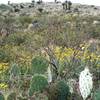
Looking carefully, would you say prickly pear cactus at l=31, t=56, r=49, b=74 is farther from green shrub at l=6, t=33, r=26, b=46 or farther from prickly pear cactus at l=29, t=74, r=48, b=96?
green shrub at l=6, t=33, r=26, b=46

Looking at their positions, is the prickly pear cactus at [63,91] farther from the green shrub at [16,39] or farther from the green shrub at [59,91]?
the green shrub at [16,39]

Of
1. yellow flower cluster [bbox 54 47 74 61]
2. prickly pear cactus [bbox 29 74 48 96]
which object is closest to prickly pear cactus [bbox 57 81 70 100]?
prickly pear cactus [bbox 29 74 48 96]

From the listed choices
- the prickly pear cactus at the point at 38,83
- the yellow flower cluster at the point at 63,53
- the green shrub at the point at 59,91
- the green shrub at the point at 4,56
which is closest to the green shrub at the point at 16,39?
the green shrub at the point at 4,56

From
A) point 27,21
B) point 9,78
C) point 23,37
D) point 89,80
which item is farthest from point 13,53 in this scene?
point 27,21

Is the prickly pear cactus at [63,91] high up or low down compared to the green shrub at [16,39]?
up

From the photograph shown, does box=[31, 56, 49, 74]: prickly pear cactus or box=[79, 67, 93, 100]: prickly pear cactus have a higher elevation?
box=[79, 67, 93, 100]: prickly pear cactus

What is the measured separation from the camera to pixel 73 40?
1487 cm

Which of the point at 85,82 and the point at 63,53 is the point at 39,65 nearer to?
the point at 63,53

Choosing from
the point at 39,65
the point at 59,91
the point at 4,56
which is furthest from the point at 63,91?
the point at 4,56

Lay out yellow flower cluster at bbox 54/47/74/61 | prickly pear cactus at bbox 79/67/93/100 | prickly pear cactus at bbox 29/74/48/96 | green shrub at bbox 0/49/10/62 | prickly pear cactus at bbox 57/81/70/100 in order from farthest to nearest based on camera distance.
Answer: green shrub at bbox 0/49/10/62 < yellow flower cluster at bbox 54/47/74/61 < prickly pear cactus at bbox 29/74/48/96 < prickly pear cactus at bbox 57/81/70/100 < prickly pear cactus at bbox 79/67/93/100

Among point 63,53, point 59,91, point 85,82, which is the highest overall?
point 85,82

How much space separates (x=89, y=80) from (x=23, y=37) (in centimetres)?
1551

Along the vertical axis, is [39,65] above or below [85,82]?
below

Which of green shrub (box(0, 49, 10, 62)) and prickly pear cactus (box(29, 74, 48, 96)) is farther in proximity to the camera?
green shrub (box(0, 49, 10, 62))
